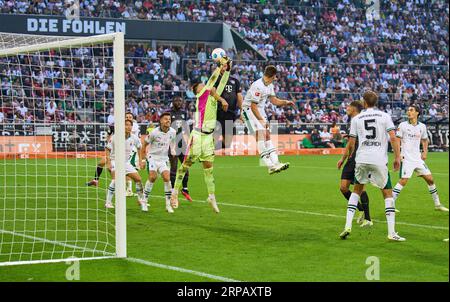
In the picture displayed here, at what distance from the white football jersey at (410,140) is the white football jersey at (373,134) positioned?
452 centimetres

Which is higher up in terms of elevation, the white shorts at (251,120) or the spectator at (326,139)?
the white shorts at (251,120)

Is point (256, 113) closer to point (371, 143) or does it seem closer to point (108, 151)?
point (371, 143)

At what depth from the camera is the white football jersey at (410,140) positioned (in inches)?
611

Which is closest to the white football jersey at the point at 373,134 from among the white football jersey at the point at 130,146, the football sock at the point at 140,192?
the football sock at the point at 140,192

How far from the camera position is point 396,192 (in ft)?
49.4

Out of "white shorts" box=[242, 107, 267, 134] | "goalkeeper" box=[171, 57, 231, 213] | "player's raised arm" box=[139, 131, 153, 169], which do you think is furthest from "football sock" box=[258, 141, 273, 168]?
"player's raised arm" box=[139, 131, 153, 169]

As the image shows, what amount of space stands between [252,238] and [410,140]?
541cm

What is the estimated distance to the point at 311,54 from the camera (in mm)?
46750

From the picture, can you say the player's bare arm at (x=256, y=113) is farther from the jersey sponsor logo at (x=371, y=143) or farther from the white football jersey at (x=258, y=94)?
the jersey sponsor logo at (x=371, y=143)

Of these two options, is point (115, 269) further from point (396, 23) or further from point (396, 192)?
point (396, 23)

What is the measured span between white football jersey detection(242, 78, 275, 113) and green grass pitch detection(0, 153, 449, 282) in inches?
83.1

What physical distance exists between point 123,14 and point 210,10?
18.4 feet

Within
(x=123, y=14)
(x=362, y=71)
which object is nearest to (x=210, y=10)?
(x=123, y=14)
